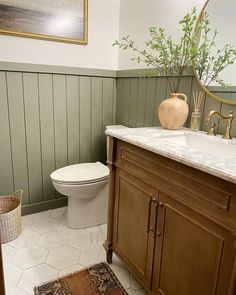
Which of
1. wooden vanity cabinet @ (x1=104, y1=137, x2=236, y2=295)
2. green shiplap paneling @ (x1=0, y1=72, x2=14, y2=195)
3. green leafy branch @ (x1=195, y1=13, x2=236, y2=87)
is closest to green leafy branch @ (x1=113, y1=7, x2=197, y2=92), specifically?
green leafy branch @ (x1=195, y1=13, x2=236, y2=87)

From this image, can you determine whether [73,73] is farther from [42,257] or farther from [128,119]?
[42,257]

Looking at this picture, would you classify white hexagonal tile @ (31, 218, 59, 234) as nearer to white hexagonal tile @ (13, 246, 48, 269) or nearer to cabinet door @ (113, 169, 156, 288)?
white hexagonal tile @ (13, 246, 48, 269)

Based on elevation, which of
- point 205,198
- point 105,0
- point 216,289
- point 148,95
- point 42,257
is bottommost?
point 42,257

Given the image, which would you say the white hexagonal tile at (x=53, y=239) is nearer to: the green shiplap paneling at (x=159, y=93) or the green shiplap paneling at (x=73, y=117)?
the green shiplap paneling at (x=73, y=117)

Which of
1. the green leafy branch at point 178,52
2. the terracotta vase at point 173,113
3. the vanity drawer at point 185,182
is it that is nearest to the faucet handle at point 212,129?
the terracotta vase at point 173,113

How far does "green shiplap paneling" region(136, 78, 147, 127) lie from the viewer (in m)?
1.98

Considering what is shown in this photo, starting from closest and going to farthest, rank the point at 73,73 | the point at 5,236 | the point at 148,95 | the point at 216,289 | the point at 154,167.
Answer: the point at 216,289, the point at 154,167, the point at 5,236, the point at 148,95, the point at 73,73

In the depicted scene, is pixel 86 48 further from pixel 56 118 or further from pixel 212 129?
pixel 212 129

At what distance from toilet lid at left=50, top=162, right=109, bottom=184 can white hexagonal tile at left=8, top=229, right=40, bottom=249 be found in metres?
0.48

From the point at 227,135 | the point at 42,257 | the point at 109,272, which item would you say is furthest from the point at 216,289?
the point at 42,257

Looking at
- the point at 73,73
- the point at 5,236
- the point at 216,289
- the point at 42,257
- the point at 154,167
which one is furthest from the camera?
the point at 73,73

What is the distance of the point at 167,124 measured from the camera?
1467mm

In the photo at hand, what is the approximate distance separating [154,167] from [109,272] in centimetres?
86

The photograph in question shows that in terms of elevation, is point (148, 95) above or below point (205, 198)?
above
